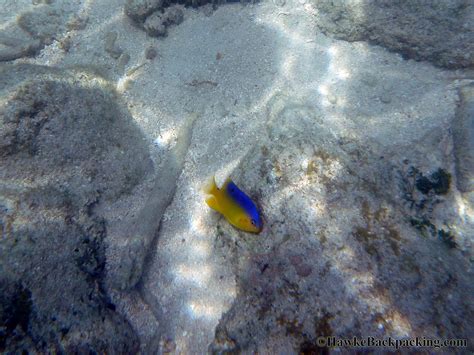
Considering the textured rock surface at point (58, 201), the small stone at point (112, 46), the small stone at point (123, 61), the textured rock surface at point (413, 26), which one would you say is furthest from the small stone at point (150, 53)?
the textured rock surface at point (413, 26)

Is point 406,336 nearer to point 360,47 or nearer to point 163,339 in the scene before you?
point 163,339

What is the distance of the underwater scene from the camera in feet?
6.54

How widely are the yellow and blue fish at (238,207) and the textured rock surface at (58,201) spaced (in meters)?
1.35

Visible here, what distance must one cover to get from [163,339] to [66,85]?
2.74 metres

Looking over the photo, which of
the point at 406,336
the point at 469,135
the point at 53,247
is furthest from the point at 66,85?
the point at 469,135

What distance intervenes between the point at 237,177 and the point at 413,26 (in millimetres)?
3157

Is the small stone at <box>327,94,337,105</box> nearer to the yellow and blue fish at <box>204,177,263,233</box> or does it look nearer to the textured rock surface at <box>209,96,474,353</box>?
the textured rock surface at <box>209,96,474,353</box>

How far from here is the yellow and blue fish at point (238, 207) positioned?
7.29ft

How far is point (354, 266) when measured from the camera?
1.99 meters

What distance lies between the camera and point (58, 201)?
8.66 feet

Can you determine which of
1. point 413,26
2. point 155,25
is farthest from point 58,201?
point 413,26

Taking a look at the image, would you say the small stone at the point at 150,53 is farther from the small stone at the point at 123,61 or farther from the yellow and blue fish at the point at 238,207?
the yellow and blue fish at the point at 238,207

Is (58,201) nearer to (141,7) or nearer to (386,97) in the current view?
(141,7)

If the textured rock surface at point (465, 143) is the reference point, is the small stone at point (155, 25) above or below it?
above
